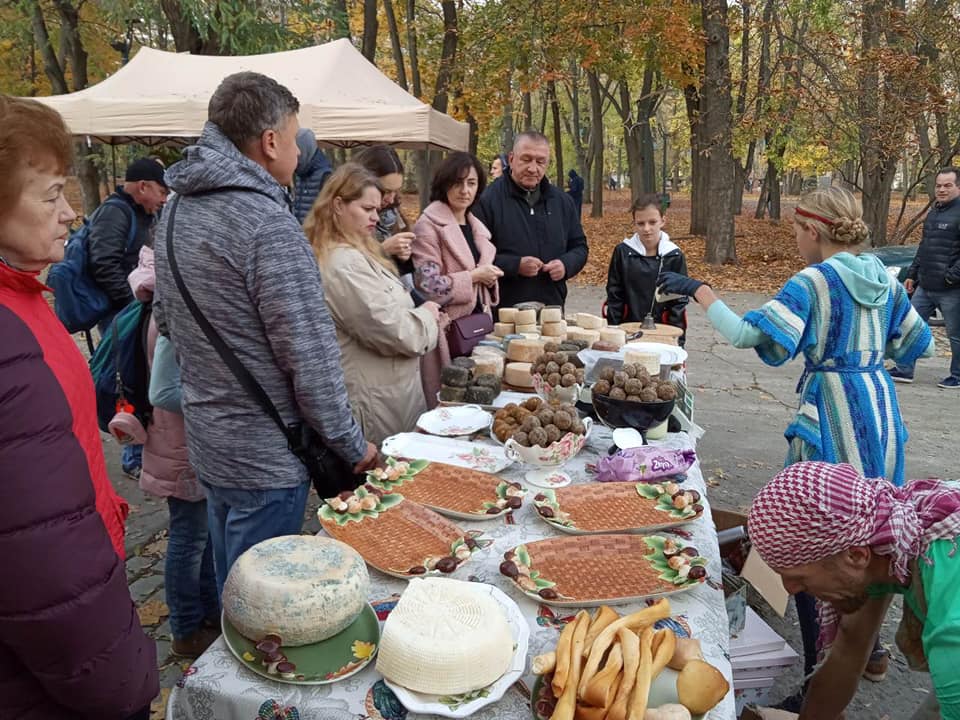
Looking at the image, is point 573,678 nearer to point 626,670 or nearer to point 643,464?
point 626,670

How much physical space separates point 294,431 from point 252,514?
0.28 metres

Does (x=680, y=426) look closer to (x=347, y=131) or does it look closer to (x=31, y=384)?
(x=31, y=384)

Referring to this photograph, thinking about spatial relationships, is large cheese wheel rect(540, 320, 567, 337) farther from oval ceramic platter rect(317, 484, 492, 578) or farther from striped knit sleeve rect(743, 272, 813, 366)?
oval ceramic platter rect(317, 484, 492, 578)

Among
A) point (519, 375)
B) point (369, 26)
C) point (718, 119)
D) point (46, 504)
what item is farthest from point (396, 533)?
point (369, 26)

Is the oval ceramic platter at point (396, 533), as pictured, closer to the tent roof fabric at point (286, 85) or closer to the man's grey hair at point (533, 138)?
the man's grey hair at point (533, 138)

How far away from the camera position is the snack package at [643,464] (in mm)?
2200

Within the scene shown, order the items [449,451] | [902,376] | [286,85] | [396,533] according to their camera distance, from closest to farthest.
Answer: [396,533] → [449,451] → [902,376] → [286,85]

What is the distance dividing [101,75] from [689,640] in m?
21.2

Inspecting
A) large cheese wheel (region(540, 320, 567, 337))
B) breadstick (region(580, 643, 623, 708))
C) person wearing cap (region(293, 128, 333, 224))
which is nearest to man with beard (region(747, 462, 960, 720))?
breadstick (region(580, 643, 623, 708))

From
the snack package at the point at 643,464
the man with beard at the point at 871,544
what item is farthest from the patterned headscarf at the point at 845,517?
the snack package at the point at 643,464

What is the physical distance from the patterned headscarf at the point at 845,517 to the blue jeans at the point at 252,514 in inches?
53.7

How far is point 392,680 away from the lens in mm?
1307

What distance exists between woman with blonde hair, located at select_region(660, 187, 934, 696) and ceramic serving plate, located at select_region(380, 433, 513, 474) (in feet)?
3.19

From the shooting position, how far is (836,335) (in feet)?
8.44
